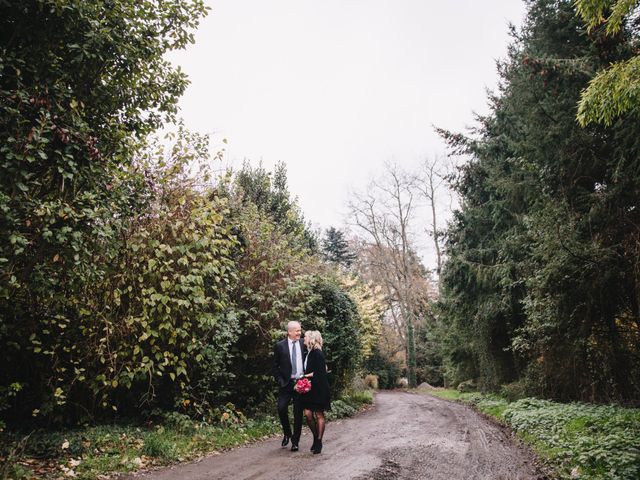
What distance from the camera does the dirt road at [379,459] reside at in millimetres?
4887

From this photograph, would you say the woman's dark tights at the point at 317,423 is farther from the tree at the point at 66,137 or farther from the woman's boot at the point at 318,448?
the tree at the point at 66,137

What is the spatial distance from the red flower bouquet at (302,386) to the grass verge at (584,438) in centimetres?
350

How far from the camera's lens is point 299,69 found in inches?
1558

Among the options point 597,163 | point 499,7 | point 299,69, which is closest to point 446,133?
point 499,7

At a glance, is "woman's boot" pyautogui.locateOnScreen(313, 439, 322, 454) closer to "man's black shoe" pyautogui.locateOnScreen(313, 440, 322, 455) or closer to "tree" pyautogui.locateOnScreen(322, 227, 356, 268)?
"man's black shoe" pyautogui.locateOnScreen(313, 440, 322, 455)

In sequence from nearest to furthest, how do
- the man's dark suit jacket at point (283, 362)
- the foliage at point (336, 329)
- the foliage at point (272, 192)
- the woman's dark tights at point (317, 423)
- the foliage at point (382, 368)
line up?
the woman's dark tights at point (317, 423), the man's dark suit jacket at point (283, 362), the foliage at point (336, 329), the foliage at point (272, 192), the foliage at point (382, 368)

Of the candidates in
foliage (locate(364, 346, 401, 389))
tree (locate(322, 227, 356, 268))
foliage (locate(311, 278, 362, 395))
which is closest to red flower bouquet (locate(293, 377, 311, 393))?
foliage (locate(311, 278, 362, 395))

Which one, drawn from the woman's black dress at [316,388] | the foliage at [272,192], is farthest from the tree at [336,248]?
the woman's black dress at [316,388]

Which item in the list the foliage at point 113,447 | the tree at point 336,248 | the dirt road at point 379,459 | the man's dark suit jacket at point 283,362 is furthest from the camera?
the tree at point 336,248

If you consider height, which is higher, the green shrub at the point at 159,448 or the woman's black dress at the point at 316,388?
the woman's black dress at the point at 316,388

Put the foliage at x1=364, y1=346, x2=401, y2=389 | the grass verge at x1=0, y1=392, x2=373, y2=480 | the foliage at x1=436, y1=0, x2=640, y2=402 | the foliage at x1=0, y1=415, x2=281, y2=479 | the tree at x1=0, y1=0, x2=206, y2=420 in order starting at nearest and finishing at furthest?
the tree at x1=0, y1=0, x2=206, y2=420 → the grass verge at x1=0, y1=392, x2=373, y2=480 → the foliage at x1=0, y1=415, x2=281, y2=479 → the foliage at x1=436, y1=0, x2=640, y2=402 → the foliage at x1=364, y1=346, x2=401, y2=389

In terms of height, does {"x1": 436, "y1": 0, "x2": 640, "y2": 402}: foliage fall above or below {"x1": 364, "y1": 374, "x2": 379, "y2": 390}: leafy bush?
above

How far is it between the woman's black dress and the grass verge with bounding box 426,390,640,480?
3.25 metres

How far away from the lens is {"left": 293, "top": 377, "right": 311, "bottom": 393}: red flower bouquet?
20.3 feet
